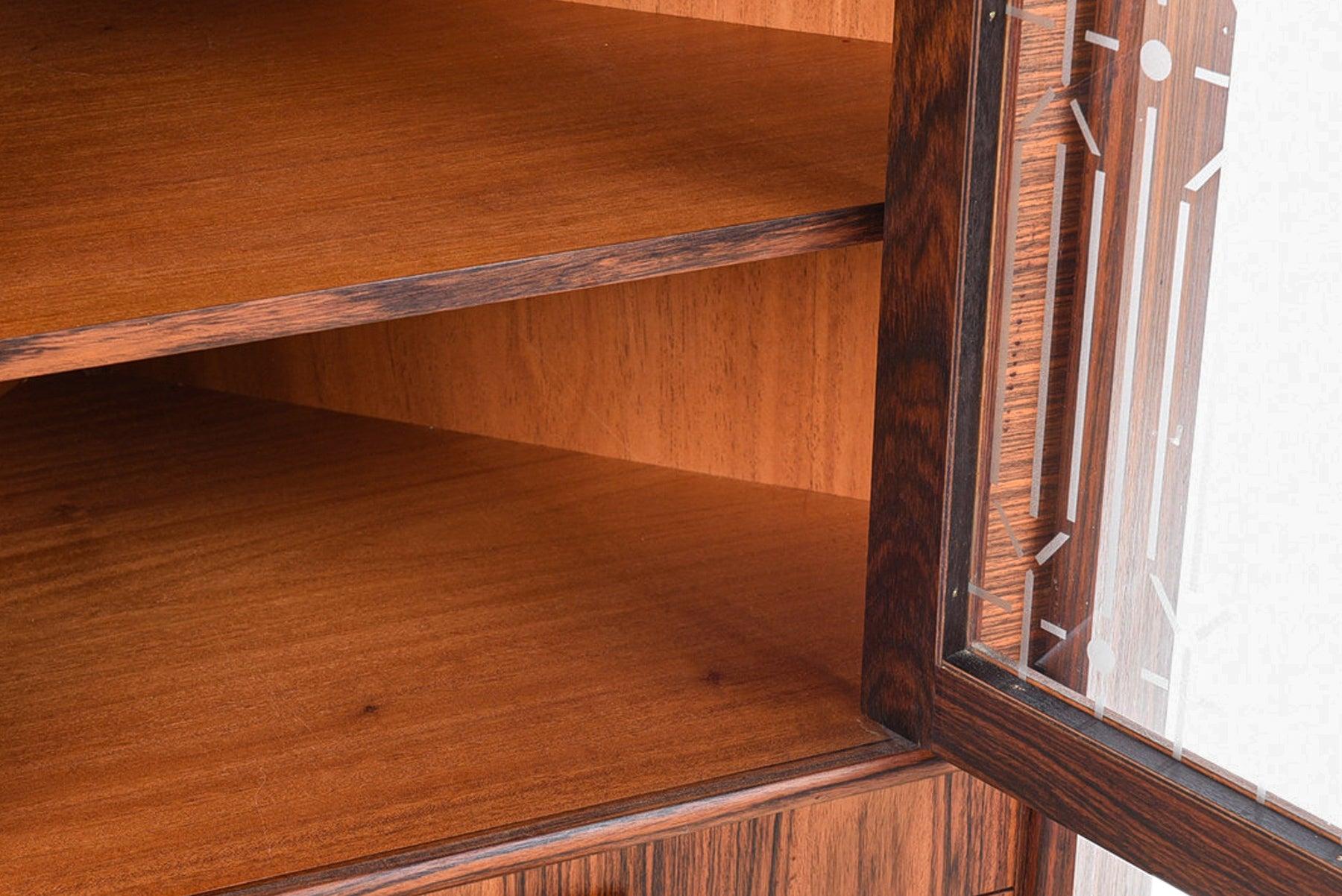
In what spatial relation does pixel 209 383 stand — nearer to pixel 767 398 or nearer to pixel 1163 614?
pixel 767 398

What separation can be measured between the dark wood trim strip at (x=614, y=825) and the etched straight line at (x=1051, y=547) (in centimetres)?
12

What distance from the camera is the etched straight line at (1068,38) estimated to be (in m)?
0.61

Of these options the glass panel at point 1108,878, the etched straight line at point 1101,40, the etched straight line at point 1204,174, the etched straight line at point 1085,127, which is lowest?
the glass panel at point 1108,878

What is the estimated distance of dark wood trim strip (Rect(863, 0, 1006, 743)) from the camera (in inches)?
25.0

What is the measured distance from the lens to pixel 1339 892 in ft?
1.77

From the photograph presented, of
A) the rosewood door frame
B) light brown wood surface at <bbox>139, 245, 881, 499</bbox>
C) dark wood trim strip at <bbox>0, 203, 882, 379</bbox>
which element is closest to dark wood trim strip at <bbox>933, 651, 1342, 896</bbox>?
the rosewood door frame

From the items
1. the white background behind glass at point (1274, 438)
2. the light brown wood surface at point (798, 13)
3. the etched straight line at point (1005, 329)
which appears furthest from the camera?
the light brown wood surface at point (798, 13)

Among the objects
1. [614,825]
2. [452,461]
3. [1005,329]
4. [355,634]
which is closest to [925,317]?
[1005,329]

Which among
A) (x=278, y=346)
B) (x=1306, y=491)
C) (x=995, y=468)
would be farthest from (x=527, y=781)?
(x=278, y=346)

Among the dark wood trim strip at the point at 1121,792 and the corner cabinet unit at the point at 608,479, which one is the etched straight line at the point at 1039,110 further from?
the dark wood trim strip at the point at 1121,792

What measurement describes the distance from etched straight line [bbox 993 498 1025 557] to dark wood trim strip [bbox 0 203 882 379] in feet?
0.44

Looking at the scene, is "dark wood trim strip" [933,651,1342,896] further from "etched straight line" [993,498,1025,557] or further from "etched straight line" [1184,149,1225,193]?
"etched straight line" [1184,149,1225,193]

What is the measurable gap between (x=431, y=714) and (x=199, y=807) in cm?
12

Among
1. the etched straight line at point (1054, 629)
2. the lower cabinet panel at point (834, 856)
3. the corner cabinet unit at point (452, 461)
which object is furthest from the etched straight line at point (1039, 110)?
the lower cabinet panel at point (834, 856)
